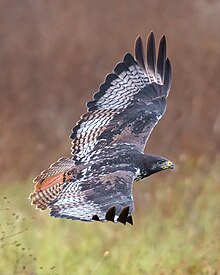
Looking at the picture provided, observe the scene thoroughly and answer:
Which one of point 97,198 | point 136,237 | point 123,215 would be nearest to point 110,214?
point 123,215

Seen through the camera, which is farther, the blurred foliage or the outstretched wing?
the blurred foliage

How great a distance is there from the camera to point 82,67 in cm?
1321

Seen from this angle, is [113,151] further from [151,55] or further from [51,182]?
[151,55]

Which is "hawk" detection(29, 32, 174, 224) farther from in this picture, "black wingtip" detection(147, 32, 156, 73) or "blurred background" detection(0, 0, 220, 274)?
"blurred background" detection(0, 0, 220, 274)

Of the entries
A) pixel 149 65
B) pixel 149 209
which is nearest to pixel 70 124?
pixel 149 209

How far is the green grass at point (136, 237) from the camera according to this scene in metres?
9.11

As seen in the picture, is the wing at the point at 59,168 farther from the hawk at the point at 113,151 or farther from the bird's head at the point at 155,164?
the bird's head at the point at 155,164

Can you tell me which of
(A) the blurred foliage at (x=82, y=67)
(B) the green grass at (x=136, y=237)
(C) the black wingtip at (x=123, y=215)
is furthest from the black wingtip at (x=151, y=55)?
(C) the black wingtip at (x=123, y=215)

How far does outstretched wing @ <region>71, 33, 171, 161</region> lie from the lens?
899 cm

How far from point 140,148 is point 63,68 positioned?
175 inches

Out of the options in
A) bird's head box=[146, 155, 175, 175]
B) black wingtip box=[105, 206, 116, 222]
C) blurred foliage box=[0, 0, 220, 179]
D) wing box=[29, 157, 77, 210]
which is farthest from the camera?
blurred foliage box=[0, 0, 220, 179]

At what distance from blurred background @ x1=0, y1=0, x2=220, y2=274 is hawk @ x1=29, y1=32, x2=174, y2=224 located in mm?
1196

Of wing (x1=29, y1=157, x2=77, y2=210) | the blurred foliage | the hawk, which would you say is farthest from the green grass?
the blurred foliage

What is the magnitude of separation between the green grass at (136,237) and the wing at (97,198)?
0.62m
